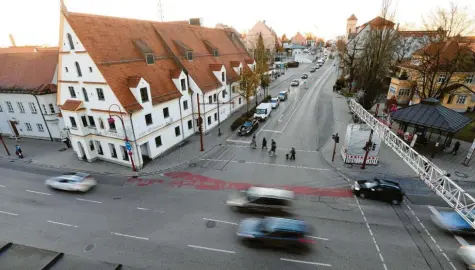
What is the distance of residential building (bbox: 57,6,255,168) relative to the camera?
21359 millimetres

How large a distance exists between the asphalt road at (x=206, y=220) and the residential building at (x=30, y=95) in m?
7.89

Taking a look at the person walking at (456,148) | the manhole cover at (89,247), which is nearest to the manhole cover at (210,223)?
the manhole cover at (89,247)

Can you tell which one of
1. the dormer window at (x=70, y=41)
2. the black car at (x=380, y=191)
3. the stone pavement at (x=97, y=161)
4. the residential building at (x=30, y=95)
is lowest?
the stone pavement at (x=97, y=161)

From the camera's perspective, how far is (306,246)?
14.2m

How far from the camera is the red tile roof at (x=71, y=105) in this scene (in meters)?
22.5

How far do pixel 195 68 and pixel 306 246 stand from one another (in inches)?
1062

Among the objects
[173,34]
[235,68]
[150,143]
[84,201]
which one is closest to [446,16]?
[235,68]

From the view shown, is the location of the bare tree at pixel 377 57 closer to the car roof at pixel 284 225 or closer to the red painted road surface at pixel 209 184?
the red painted road surface at pixel 209 184

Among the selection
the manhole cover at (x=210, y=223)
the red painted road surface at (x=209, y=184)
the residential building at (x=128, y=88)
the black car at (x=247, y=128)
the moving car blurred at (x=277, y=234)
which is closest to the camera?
the moving car blurred at (x=277, y=234)

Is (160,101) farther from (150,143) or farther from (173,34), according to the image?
(173,34)

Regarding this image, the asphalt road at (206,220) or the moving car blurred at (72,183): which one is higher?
the moving car blurred at (72,183)

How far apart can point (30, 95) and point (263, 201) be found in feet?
112

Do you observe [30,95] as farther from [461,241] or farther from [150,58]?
[461,241]

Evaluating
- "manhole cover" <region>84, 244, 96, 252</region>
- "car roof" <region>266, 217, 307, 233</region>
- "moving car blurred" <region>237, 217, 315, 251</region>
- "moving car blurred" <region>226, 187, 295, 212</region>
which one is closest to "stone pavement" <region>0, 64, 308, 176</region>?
"manhole cover" <region>84, 244, 96, 252</region>
